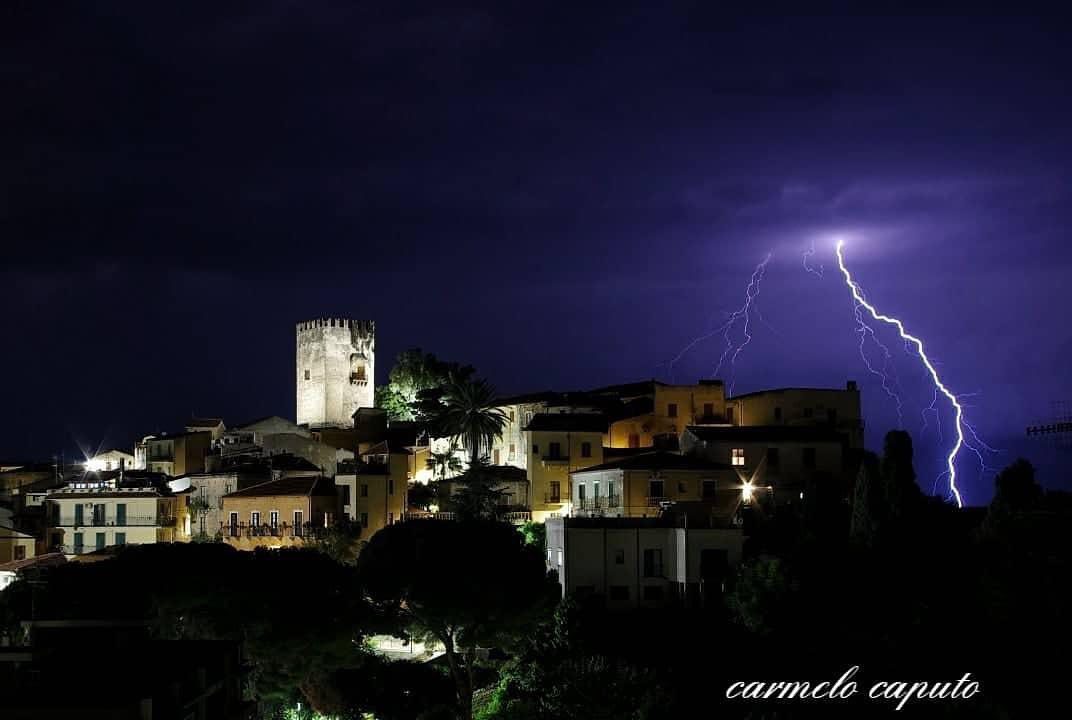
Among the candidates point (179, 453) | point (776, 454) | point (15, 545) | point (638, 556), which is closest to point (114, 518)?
point (15, 545)

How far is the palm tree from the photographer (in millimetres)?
68375

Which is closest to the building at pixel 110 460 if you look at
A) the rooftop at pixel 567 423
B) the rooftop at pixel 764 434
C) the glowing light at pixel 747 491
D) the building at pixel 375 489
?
the building at pixel 375 489

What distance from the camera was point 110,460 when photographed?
93.6m

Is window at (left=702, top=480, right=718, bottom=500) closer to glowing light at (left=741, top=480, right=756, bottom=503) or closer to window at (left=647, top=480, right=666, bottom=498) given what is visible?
glowing light at (left=741, top=480, right=756, bottom=503)

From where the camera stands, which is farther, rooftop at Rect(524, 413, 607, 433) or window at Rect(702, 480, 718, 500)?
rooftop at Rect(524, 413, 607, 433)

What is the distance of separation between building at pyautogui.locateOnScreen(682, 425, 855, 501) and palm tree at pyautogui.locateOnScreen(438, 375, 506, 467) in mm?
13332

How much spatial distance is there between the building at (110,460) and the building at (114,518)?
17.8m

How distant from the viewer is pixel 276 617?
42.2 metres

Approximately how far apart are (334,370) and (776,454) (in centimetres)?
3865

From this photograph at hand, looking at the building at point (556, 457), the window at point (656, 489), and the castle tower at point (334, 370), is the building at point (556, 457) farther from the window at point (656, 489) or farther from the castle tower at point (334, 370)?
the castle tower at point (334, 370)

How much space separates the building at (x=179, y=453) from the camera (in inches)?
3179

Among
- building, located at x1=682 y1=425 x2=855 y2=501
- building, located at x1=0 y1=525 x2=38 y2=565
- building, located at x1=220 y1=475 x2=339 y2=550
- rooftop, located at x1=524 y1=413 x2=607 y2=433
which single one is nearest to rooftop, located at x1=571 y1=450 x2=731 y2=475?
building, located at x1=682 y1=425 x2=855 y2=501

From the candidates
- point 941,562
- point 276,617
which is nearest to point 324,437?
point 276,617

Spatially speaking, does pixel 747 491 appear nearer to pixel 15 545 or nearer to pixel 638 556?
pixel 638 556
